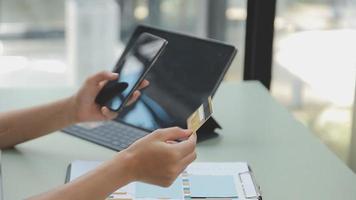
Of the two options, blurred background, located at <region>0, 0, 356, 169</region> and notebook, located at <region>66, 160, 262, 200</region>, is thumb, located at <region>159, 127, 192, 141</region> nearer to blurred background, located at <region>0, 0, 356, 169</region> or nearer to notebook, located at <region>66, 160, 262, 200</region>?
notebook, located at <region>66, 160, 262, 200</region>

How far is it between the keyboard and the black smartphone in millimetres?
62

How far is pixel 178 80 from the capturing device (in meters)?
1.19

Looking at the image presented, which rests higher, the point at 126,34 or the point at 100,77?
the point at 100,77

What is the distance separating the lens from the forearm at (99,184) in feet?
2.59

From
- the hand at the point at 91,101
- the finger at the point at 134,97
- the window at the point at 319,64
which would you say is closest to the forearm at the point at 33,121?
the hand at the point at 91,101

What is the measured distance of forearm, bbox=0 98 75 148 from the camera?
109 cm

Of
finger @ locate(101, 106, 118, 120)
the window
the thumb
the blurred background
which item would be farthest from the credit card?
the blurred background

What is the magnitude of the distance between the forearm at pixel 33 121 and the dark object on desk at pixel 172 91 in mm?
67

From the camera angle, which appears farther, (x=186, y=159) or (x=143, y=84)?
(x=143, y=84)

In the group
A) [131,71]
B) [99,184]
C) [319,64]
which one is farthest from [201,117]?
[319,64]

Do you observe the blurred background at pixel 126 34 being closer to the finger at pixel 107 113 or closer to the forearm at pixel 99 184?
the finger at pixel 107 113

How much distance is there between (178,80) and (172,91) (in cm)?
3

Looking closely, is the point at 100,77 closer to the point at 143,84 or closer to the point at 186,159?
the point at 143,84

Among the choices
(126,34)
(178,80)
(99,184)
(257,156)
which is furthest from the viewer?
(126,34)
